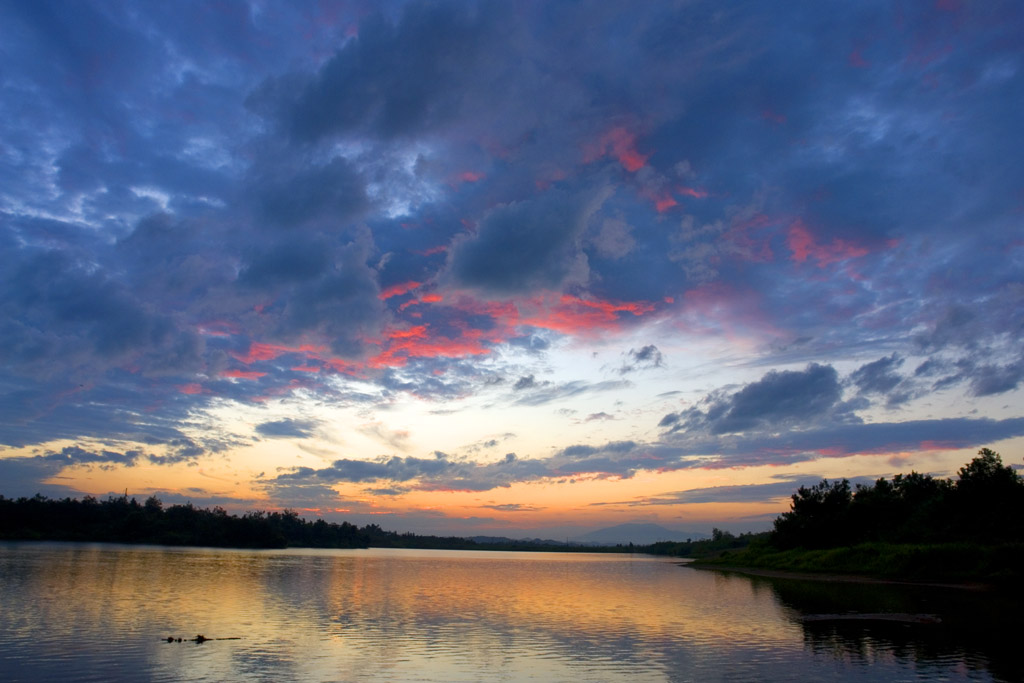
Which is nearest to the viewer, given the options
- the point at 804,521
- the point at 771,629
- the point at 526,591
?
the point at 771,629

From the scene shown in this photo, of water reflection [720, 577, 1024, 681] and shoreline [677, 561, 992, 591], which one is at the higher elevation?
water reflection [720, 577, 1024, 681]

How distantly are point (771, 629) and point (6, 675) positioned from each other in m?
37.4

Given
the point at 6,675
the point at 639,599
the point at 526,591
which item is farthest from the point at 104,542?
the point at 6,675

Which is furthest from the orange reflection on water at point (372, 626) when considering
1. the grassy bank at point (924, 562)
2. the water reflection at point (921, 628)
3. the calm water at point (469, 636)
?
the grassy bank at point (924, 562)

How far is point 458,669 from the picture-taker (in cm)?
2588

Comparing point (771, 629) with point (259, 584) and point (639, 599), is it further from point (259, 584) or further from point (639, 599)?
point (259, 584)

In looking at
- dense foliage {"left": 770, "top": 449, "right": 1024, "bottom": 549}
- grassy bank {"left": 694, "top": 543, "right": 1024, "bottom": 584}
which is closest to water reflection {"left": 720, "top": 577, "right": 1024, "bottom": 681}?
grassy bank {"left": 694, "top": 543, "right": 1024, "bottom": 584}

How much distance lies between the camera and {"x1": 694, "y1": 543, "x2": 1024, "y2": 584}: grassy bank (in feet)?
198

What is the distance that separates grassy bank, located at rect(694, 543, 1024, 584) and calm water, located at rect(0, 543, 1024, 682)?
6.67m

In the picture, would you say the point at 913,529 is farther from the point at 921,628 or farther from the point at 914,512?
the point at 921,628

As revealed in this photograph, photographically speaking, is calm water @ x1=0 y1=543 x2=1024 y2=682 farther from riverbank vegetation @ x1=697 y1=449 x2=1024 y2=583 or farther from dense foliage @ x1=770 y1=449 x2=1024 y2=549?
dense foliage @ x1=770 y1=449 x2=1024 y2=549

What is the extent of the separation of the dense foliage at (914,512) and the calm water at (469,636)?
25637mm

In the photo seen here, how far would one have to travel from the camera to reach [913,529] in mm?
89562

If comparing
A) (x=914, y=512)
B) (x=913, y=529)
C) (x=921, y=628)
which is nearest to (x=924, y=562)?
(x=913, y=529)
